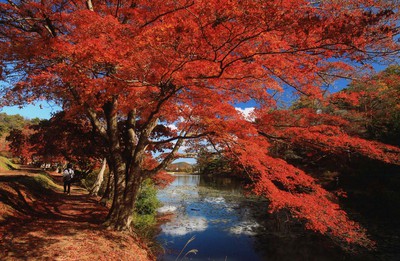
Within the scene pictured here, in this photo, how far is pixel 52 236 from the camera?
6.27 m

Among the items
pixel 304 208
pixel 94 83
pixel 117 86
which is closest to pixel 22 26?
pixel 94 83

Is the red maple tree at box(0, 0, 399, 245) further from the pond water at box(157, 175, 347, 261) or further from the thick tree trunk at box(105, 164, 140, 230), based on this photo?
the pond water at box(157, 175, 347, 261)

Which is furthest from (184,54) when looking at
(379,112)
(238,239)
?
(379,112)

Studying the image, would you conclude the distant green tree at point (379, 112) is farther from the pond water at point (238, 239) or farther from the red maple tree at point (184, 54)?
the red maple tree at point (184, 54)

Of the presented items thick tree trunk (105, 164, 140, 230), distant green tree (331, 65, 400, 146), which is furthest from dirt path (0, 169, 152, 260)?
distant green tree (331, 65, 400, 146)

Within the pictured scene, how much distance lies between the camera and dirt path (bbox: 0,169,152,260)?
211 inches

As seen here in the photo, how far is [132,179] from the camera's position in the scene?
7797 mm

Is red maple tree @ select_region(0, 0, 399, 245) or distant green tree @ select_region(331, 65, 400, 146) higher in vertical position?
distant green tree @ select_region(331, 65, 400, 146)

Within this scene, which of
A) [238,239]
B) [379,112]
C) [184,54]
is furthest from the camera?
[379,112]

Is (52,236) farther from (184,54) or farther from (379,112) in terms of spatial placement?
A: (379,112)

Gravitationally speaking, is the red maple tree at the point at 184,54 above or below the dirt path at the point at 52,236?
above

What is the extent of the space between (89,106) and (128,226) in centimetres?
413

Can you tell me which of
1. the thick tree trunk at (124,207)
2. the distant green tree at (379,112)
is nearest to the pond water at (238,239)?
the thick tree trunk at (124,207)

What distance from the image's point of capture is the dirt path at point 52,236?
535 centimetres
